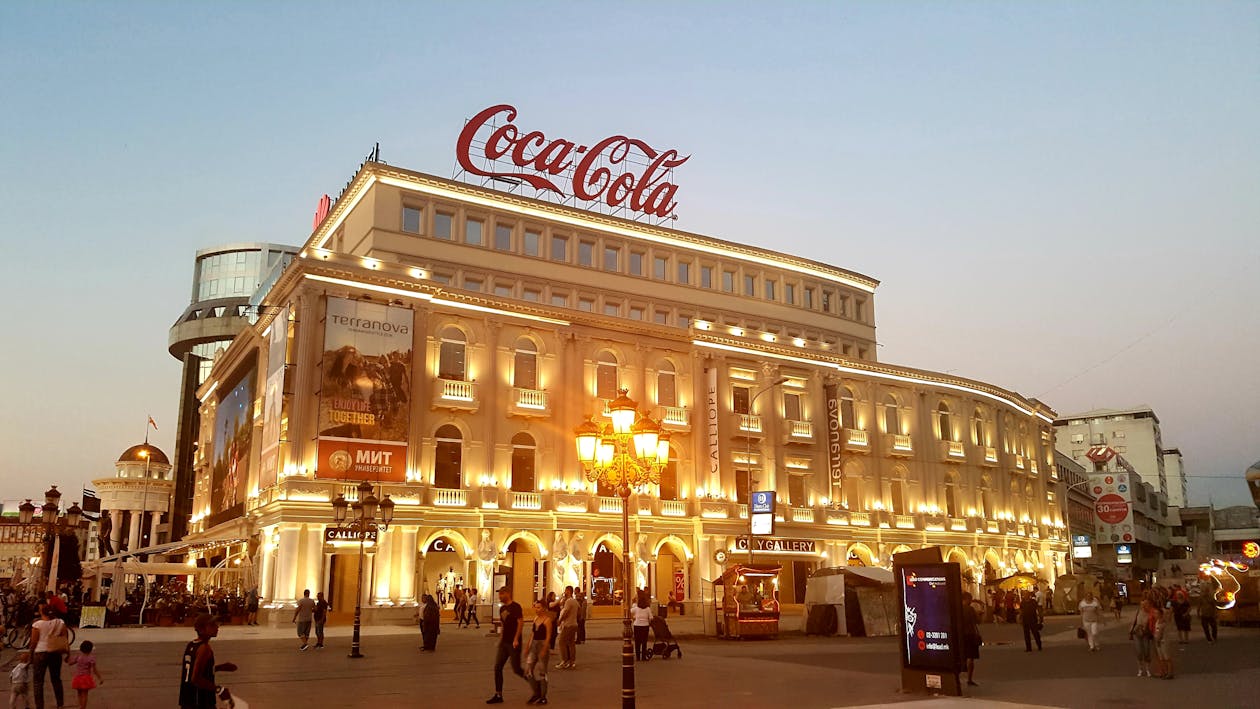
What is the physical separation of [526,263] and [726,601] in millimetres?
21943

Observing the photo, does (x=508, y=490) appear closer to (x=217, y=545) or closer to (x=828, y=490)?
(x=217, y=545)

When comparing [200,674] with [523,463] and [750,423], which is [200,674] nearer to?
[523,463]

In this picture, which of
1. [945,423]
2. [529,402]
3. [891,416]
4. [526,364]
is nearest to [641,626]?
[529,402]

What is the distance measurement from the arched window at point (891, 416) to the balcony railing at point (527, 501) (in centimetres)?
2291

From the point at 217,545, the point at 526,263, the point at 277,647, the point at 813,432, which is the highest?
the point at 526,263

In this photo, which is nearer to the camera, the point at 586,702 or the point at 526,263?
the point at 586,702

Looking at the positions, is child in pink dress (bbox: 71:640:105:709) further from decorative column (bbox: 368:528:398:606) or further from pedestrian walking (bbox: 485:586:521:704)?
decorative column (bbox: 368:528:398:606)

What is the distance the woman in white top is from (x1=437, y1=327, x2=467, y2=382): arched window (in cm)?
2595

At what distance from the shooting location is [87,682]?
12.3 meters

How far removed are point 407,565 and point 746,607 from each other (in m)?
13.9

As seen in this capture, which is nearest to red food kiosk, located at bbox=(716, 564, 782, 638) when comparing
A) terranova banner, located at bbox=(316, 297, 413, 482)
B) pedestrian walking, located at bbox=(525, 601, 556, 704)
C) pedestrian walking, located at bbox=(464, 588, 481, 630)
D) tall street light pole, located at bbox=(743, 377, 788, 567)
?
pedestrian walking, located at bbox=(464, 588, 481, 630)

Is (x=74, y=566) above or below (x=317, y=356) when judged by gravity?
below

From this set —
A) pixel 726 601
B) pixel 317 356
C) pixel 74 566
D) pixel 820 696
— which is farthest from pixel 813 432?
pixel 74 566

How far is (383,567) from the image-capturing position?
36250 mm
